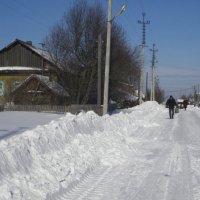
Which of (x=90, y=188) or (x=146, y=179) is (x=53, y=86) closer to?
(x=146, y=179)

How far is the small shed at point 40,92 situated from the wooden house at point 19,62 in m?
5.11

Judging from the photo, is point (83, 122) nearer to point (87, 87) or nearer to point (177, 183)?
point (177, 183)

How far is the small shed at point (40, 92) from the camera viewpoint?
1556 inches

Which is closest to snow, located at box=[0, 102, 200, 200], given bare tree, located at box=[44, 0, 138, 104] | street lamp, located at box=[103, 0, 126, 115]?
street lamp, located at box=[103, 0, 126, 115]

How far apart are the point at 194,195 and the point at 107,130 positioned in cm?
803

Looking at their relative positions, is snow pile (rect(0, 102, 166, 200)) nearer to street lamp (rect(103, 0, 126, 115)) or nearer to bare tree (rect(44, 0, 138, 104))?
street lamp (rect(103, 0, 126, 115))

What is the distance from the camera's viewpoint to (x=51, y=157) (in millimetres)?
8102

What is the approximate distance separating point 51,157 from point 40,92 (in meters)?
32.4

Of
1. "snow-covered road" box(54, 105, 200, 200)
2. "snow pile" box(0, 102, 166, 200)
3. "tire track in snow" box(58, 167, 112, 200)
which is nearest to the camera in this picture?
"snow pile" box(0, 102, 166, 200)

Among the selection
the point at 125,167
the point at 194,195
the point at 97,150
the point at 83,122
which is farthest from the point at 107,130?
the point at 194,195

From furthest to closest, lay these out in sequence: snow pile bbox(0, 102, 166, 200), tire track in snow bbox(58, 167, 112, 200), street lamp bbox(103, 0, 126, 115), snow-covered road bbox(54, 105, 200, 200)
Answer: street lamp bbox(103, 0, 126, 115) < snow-covered road bbox(54, 105, 200, 200) < tire track in snow bbox(58, 167, 112, 200) < snow pile bbox(0, 102, 166, 200)

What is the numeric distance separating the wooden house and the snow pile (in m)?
34.5

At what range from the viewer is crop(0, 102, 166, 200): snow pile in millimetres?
6160

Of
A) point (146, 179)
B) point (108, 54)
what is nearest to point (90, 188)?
point (146, 179)
